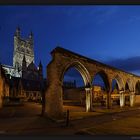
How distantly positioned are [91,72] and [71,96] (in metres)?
19.1

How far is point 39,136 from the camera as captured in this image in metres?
9.81

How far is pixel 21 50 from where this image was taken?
89.1 m

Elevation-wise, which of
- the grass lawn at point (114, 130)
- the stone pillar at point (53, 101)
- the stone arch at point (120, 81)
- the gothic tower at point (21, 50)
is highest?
the gothic tower at point (21, 50)

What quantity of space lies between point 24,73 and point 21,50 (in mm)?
22857

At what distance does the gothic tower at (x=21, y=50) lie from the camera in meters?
83.5

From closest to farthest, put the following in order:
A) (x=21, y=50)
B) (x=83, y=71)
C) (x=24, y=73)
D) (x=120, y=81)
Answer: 1. (x=83, y=71)
2. (x=120, y=81)
3. (x=24, y=73)
4. (x=21, y=50)

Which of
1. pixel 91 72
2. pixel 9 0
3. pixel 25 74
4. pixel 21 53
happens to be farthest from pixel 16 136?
pixel 21 53

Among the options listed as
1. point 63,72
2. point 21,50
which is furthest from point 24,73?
point 63,72

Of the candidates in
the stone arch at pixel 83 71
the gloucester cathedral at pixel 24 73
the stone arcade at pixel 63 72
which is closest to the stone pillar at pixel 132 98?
the stone arcade at pixel 63 72

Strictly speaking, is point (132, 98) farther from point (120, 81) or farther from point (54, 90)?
point (54, 90)

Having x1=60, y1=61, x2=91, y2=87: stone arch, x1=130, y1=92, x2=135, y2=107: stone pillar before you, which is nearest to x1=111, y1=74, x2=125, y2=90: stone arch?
x1=130, y1=92, x2=135, y2=107: stone pillar

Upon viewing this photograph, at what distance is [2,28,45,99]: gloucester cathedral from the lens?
4403cm

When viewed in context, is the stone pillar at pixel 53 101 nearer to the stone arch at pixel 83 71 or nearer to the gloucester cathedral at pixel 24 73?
the stone arch at pixel 83 71

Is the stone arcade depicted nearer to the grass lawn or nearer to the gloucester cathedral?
the grass lawn
